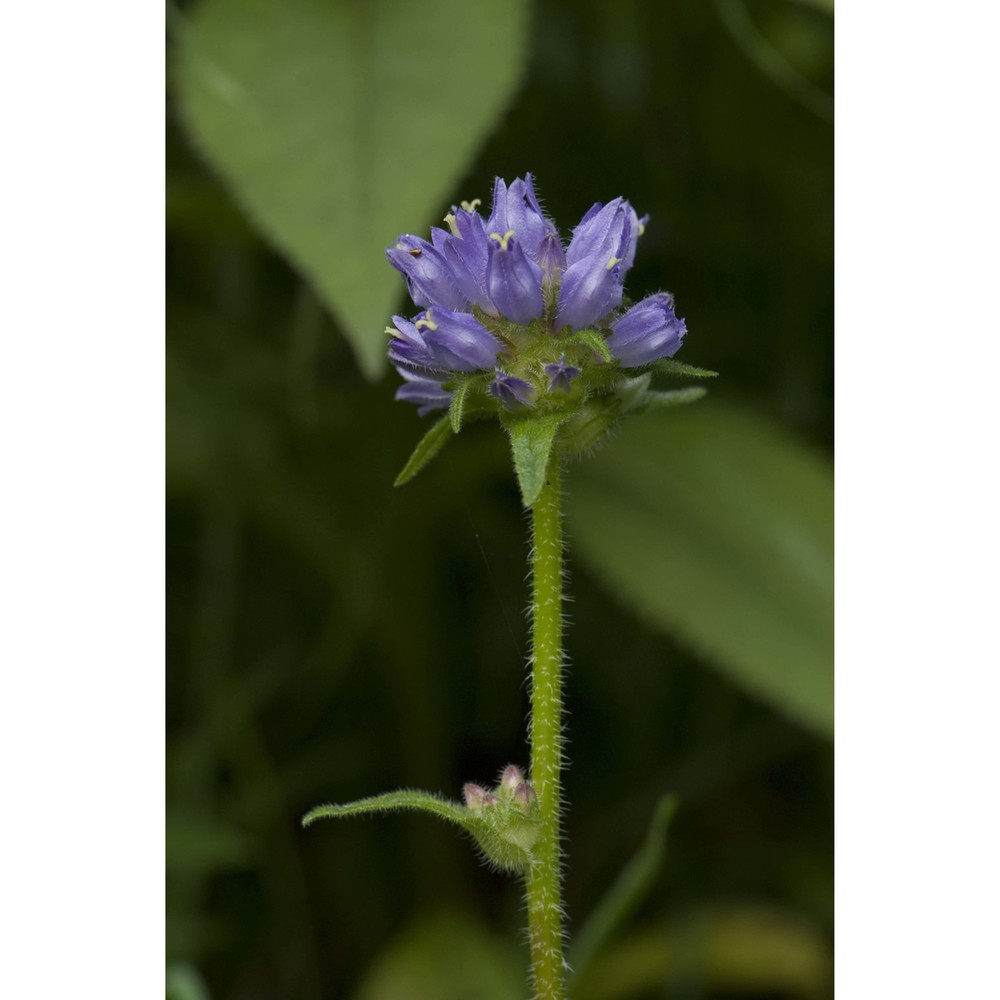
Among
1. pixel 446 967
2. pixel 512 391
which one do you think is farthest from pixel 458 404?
pixel 446 967

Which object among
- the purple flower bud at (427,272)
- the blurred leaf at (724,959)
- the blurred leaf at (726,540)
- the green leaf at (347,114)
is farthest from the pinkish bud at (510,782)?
the blurred leaf at (724,959)

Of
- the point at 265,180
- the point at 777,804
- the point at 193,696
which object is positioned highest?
the point at 265,180

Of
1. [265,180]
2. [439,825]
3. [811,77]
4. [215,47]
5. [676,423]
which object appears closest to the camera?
[265,180]

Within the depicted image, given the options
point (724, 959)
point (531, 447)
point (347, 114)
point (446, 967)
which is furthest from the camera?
point (724, 959)

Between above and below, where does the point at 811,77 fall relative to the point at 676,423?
above

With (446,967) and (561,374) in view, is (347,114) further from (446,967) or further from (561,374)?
(446,967)

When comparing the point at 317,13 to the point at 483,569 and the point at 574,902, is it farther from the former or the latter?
the point at 574,902

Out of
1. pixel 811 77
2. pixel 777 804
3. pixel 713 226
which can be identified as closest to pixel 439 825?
pixel 777 804

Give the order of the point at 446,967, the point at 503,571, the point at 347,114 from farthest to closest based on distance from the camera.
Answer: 1. the point at 503,571
2. the point at 446,967
3. the point at 347,114
